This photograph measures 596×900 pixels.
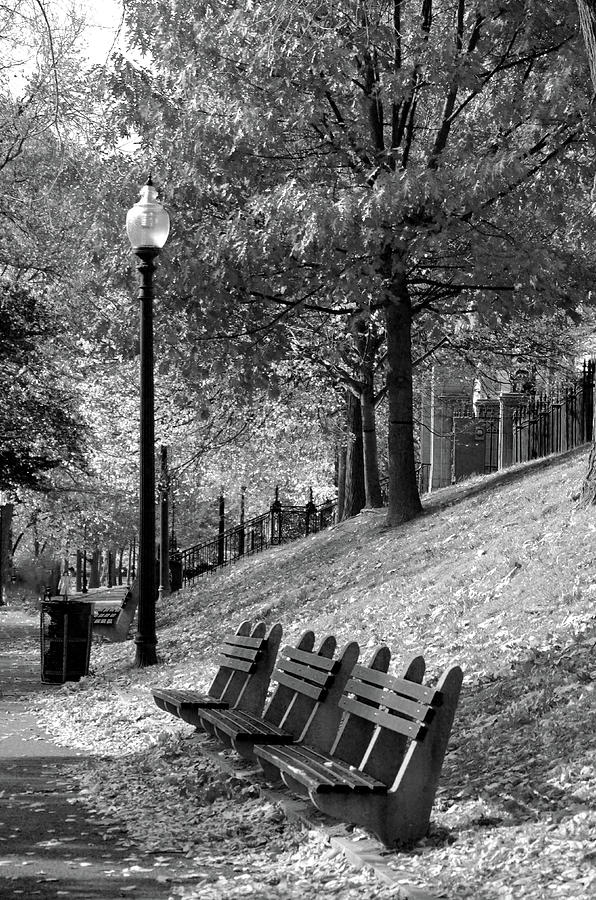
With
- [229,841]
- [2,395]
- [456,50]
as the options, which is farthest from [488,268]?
[2,395]

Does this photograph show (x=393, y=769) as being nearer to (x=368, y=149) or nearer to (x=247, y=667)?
(x=247, y=667)

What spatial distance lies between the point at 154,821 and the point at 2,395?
1992cm

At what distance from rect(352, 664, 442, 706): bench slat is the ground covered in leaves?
2.23 feet

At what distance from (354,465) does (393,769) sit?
17.6 m

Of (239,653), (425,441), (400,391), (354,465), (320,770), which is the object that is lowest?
(320,770)

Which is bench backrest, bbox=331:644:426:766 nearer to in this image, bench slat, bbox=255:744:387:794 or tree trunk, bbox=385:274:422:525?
bench slat, bbox=255:744:387:794

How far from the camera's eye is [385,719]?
5.60 meters

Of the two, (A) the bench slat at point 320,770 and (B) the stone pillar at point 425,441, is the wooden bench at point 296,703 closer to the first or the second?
(A) the bench slat at point 320,770

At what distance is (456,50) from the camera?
14242 mm

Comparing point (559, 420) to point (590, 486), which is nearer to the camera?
point (590, 486)

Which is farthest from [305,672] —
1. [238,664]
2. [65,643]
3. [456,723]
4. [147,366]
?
[65,643]

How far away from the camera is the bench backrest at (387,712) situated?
5.33 meters

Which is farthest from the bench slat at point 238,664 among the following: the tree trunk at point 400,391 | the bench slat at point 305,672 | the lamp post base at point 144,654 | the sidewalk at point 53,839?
the tree trunk at point 400,391

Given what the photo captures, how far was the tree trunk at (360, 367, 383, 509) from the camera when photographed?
21.2 metres
